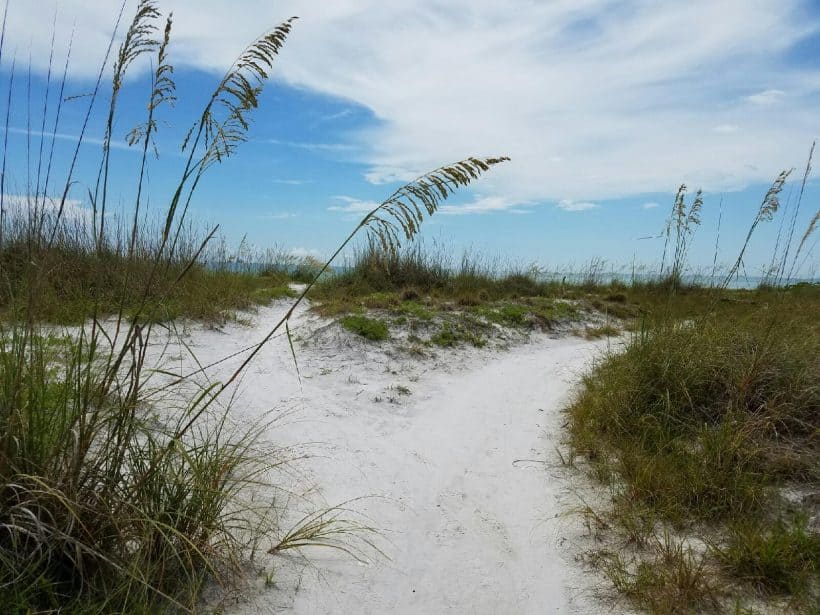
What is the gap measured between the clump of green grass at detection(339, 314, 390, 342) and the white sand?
6.6 inches

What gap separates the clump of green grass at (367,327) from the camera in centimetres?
674

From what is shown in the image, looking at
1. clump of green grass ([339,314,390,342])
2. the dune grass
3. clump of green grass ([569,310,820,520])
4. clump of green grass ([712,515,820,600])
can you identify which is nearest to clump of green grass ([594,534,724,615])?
the dune grass

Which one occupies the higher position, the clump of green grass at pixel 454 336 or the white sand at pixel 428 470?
the clump of green grass at pixel 454 336

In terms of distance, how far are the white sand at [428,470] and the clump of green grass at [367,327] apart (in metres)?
0.17

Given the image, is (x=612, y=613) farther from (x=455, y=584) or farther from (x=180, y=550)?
(x=180, y=550)

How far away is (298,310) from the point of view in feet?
29.9

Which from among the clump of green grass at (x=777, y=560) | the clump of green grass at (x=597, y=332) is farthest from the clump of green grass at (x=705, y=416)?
the clump of green grass at (x=597, y=332)

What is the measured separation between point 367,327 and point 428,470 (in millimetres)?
3147

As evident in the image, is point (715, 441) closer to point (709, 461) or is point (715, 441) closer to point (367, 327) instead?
point (709, 461)

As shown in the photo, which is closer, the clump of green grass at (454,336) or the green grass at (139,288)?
the green grass at (139,288)

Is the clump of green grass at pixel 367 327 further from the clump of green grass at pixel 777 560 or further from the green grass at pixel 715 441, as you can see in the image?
the clump of green grass at pixel 777 560

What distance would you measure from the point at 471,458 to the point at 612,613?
185 cm

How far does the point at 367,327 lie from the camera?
22.6ft

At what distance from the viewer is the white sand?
2.66 metres
